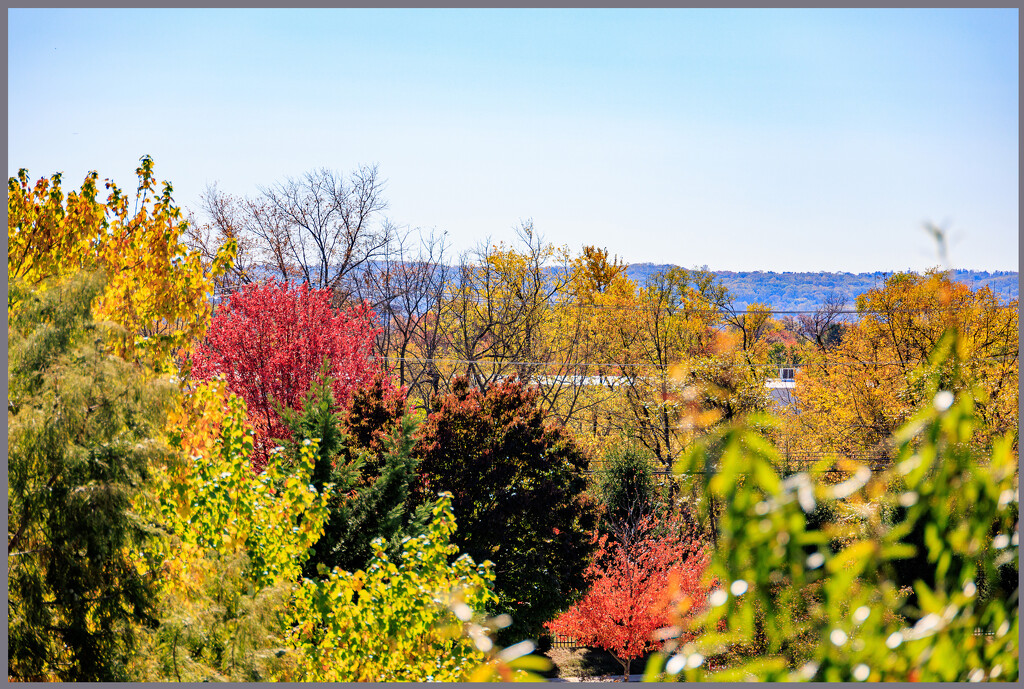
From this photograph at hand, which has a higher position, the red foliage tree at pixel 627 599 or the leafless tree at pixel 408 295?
the leafless tree at pixel 408 295

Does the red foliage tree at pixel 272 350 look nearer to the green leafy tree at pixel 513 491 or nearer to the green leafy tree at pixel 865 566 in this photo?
the green leafy tree at pixel 513 491

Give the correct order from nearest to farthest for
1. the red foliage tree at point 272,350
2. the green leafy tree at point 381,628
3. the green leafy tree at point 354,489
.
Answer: the green leafy tree at point 381,628 < the green leafy tree at point 354,489 < the red foliage tree at point 272,350

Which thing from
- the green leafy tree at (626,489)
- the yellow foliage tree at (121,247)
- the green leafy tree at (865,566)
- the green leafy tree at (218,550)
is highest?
the yellow foliage tree at (121,247)

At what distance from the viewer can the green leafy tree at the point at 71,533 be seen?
166 inches

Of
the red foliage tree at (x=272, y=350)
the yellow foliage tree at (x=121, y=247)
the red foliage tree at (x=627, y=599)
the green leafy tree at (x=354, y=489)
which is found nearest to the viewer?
the yellow foliage tree at (x=121, y=247)

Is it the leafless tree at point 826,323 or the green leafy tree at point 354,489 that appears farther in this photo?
the leafless tree at point 826,323

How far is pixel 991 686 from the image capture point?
5.91 feet

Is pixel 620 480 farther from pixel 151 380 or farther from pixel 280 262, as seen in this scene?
pixel 280 262

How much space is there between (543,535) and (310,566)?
368cm

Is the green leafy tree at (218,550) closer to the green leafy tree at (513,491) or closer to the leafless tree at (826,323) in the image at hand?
the green leafy tree at (513,491)

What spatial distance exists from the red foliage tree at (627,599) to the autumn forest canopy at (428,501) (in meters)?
0.07

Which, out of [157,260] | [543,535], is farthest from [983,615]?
[543,535]

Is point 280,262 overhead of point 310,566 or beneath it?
overhead

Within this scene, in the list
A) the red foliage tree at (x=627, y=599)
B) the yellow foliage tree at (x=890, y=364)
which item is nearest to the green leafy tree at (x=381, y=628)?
the red foliage tree at (x=627, y=599)
